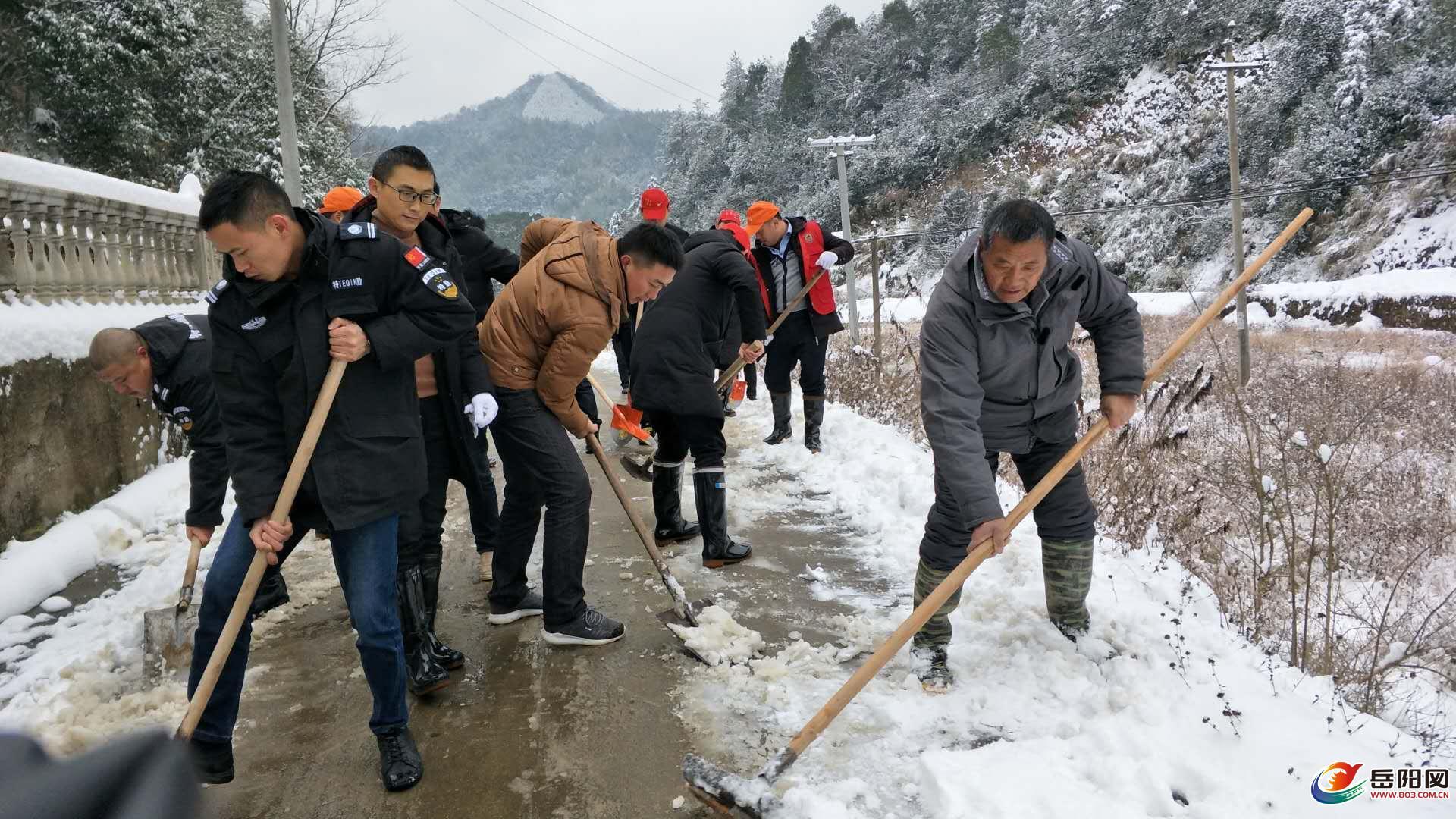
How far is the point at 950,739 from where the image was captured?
2676 millimetres

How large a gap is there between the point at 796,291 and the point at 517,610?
3.92 metres

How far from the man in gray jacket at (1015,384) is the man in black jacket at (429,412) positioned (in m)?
1.78

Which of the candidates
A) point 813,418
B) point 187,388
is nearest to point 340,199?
point 187,388

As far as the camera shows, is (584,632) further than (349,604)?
Yes

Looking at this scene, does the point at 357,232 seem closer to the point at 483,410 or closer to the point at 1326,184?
the point at 483,410

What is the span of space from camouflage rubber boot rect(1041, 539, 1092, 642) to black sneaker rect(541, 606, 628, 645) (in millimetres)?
1845

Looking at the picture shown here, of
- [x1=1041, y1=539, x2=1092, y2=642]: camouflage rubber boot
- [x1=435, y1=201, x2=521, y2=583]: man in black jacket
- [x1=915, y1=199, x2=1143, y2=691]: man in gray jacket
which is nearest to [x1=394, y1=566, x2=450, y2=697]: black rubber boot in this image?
[x1=435, y1=201, x2=521, y2=583]: man in black jacket

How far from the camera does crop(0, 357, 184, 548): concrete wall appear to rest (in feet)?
14.6

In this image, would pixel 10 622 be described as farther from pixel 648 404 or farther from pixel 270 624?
pixel 648 404

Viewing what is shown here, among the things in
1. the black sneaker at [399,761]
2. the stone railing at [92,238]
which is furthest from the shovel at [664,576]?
the stone railing at [92,238]

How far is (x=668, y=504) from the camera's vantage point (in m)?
4.73

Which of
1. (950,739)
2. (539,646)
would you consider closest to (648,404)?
(539,646)

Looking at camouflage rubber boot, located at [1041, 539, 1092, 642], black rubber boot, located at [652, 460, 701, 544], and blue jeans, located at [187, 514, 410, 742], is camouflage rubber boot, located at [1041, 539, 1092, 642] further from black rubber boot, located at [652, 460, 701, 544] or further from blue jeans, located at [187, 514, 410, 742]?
blue jeans, located at [187, 514, 410, 742]

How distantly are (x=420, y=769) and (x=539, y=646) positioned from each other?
3.08 ft
